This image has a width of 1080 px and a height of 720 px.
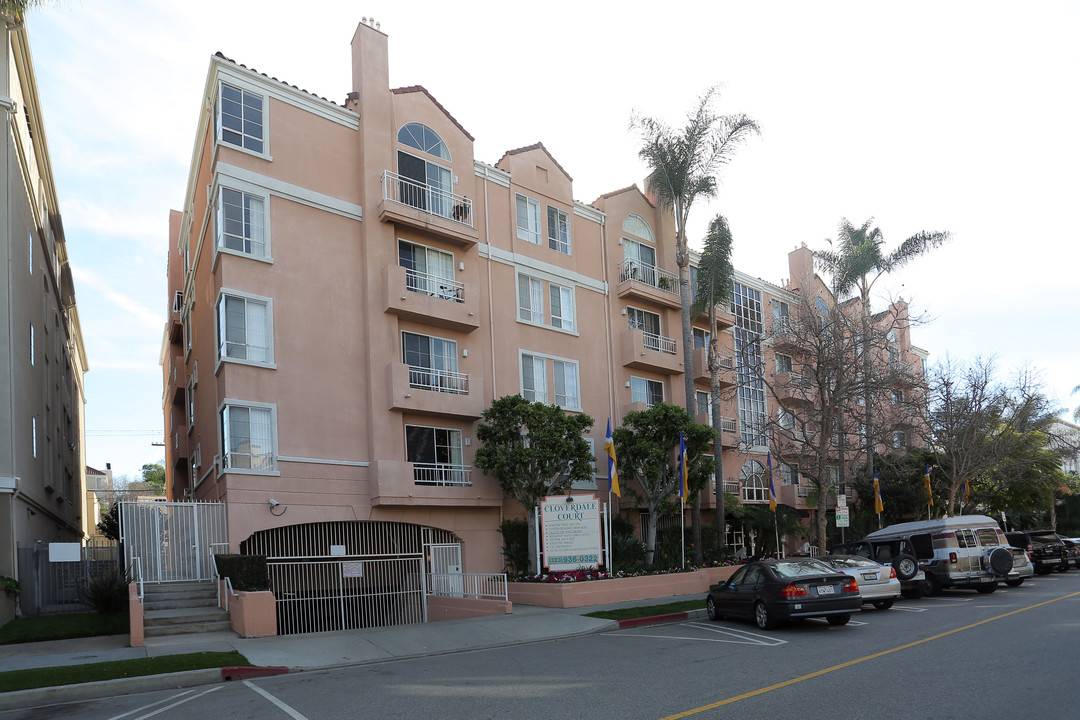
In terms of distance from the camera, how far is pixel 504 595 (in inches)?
800

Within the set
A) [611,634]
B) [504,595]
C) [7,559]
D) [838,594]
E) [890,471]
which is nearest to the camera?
[838,594]

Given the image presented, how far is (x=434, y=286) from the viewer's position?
2612cm

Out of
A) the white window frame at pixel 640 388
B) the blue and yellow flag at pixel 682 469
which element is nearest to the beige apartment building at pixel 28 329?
the blue and yellow flag at pixel 682 469

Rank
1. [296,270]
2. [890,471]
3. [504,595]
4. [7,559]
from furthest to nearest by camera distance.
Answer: [890,471] < [296,270] < [504,595] < [7,559]

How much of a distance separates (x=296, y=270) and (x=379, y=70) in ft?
23.6

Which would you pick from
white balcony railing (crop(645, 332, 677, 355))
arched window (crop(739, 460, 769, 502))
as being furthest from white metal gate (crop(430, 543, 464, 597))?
arched window (crop(739, 460, 769, 502))

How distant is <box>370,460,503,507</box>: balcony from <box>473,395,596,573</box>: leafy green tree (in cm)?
66

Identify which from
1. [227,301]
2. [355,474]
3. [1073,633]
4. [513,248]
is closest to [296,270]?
[227,301]

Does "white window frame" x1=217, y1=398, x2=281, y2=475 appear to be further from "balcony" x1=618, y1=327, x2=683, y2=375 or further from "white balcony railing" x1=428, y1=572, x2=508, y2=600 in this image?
"balcony" x1=618, y1=327, x2=683, y2=375

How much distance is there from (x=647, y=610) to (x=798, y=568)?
4.98 metres

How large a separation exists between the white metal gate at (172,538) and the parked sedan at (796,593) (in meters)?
12.5

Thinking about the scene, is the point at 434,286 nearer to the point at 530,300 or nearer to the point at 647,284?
the point at 530,300

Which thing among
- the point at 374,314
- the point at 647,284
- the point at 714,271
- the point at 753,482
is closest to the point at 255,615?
the point at 374,314

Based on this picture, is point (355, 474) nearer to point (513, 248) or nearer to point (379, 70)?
point (513, 248)
